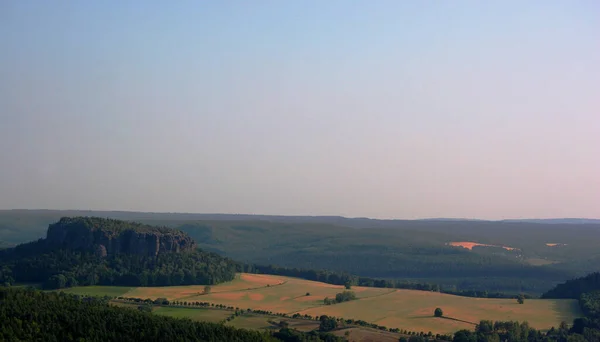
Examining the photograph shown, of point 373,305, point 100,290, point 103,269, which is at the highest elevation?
point 103,269

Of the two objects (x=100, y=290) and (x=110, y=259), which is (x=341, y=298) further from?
(x=110, y=259)

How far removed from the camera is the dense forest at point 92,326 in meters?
80.8

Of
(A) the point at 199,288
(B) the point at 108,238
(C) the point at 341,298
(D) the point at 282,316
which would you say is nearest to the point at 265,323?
(D) the point at 282,316

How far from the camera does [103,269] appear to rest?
463ft

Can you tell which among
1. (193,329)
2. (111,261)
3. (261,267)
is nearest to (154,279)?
(111,261)

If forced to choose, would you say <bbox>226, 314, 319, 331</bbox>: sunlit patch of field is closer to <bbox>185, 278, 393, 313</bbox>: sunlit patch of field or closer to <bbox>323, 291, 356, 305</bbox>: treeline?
<bbox>185, 278, 393, 313</bbox>: sunlit patch of field

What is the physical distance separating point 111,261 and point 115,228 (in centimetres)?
1216

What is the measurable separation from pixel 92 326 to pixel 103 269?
59.0 metres

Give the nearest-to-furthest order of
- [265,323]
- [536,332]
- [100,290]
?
[536,332], [265,323], [100,290]

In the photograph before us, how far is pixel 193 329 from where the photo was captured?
87250 mm

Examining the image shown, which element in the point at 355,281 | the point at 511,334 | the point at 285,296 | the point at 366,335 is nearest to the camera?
the point at 366,335

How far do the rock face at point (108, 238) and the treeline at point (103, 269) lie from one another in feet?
8.26

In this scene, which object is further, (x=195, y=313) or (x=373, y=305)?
(x=373, y=305)

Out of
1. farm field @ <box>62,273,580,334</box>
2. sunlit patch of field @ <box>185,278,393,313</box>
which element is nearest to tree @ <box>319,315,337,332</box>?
farm field @ <box>62,273,580,334</box>
